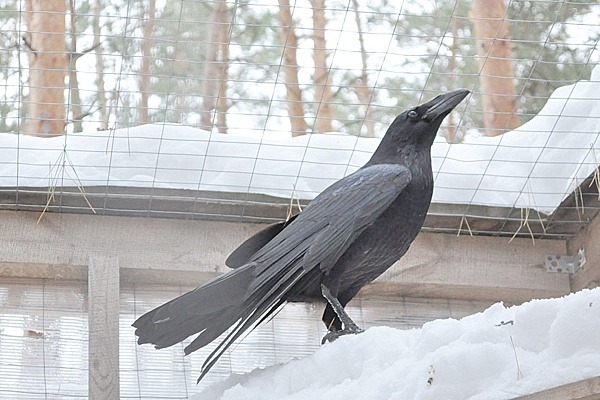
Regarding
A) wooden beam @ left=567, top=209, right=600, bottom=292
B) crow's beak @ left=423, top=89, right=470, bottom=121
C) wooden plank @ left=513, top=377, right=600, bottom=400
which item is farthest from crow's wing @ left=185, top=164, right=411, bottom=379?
wooden plank @ left=513, top=377, right=600, bottom=400

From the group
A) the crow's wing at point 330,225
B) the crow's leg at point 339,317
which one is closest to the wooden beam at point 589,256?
the crow's wing at point 330,225

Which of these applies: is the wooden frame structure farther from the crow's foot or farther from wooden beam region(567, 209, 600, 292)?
the crow's foot

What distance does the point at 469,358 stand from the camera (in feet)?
7.80

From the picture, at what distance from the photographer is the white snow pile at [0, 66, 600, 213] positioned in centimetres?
344

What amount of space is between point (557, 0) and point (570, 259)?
860 millimetres

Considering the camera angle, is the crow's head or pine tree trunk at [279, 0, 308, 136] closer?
the crow's head

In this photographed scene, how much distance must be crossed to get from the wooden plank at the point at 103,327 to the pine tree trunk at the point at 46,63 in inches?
65.8

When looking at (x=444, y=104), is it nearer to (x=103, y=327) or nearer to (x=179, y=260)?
(x=179, y=260)

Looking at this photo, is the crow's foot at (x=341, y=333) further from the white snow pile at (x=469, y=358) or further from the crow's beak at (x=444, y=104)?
the crow's beak at (x=444, y=104)

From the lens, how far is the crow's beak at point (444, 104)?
3.22 meters

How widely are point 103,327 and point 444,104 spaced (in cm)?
115

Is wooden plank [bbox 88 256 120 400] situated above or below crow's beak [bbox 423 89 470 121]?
below

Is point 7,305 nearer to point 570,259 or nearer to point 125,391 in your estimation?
point 125,391

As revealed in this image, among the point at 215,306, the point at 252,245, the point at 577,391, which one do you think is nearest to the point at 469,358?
the point at 577,391
